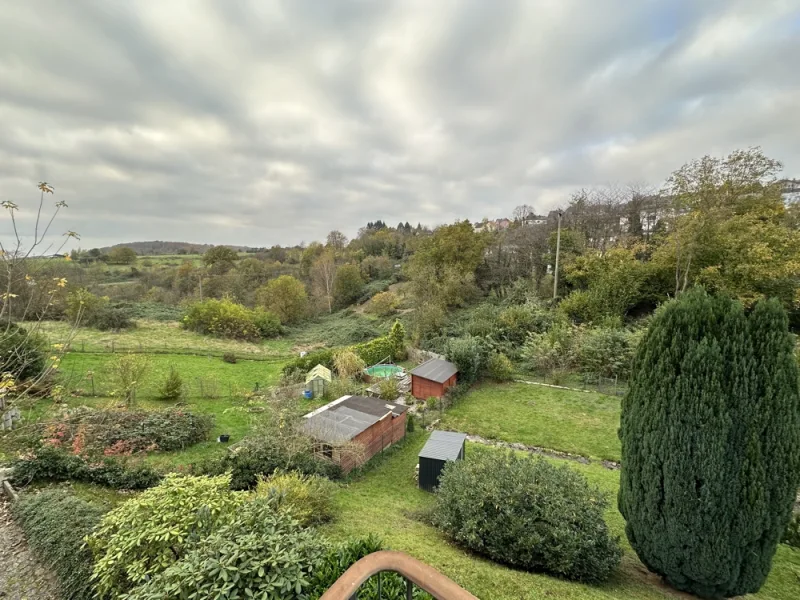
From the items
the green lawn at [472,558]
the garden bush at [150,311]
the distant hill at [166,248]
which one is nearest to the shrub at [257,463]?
the green lawn at [472,558]

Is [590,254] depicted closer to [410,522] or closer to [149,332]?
[410,522]

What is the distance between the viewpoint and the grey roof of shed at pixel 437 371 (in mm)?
14294

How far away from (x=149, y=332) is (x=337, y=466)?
2320cm

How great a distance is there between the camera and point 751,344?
433 centimetres

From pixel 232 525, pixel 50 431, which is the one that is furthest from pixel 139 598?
pixel 50 431

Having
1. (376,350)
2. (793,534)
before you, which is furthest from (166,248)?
(793,534)

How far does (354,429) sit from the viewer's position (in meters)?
9.47

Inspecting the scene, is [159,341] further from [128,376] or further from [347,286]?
[347,286]

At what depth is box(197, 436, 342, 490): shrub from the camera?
7406 mm

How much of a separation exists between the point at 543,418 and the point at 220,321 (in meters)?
22.8

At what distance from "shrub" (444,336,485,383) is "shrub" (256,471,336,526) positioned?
9839 millimetres

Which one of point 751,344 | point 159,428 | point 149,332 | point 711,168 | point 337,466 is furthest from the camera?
point 149,332

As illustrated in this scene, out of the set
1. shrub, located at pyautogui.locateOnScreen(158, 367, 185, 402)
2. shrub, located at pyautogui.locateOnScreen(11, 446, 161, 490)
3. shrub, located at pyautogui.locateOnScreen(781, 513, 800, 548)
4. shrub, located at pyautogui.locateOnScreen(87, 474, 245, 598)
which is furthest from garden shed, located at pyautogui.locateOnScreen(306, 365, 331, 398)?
shrub, located at pyautogui.locateOnScreen(781, 513, 800, 548)

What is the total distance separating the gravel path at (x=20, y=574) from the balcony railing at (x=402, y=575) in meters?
6.20
